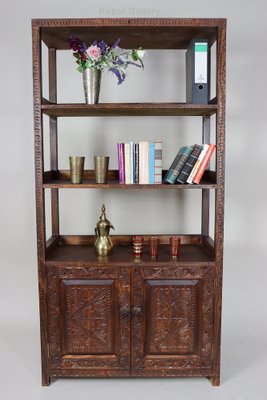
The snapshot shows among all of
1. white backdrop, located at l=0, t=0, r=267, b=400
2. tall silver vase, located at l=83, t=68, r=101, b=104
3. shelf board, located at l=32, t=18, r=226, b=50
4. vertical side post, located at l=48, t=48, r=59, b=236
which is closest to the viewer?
shelf board, located at l=32, t=18, r=226, b=50

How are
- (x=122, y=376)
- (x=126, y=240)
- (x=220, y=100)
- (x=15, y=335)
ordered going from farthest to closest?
(x=15, y=335), (x=126, y=240), (x=122, y=376), (x=220, y=100)

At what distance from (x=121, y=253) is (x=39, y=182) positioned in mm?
675

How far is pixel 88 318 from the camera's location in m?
2.71

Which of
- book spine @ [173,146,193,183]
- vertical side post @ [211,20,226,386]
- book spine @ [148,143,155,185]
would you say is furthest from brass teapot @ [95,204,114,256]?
vertical side post @ [211,20,226,386]

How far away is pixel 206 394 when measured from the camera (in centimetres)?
266

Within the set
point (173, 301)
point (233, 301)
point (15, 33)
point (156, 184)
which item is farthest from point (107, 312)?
point (15, 33)

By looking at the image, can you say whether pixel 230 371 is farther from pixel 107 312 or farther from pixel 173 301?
pixel 107 312

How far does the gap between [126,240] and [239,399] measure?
1162 mm

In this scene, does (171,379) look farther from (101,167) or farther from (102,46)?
(102,46)

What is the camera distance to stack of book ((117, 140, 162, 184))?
2.71m

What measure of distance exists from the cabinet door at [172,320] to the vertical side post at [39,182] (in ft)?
1.68

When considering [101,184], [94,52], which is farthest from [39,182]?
[94,52]

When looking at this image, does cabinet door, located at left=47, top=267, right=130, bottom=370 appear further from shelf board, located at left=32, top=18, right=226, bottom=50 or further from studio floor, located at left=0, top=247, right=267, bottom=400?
shelf board, located at left=32, top=18, right=226, bottom=50

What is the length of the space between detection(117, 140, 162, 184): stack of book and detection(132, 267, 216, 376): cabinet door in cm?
51
